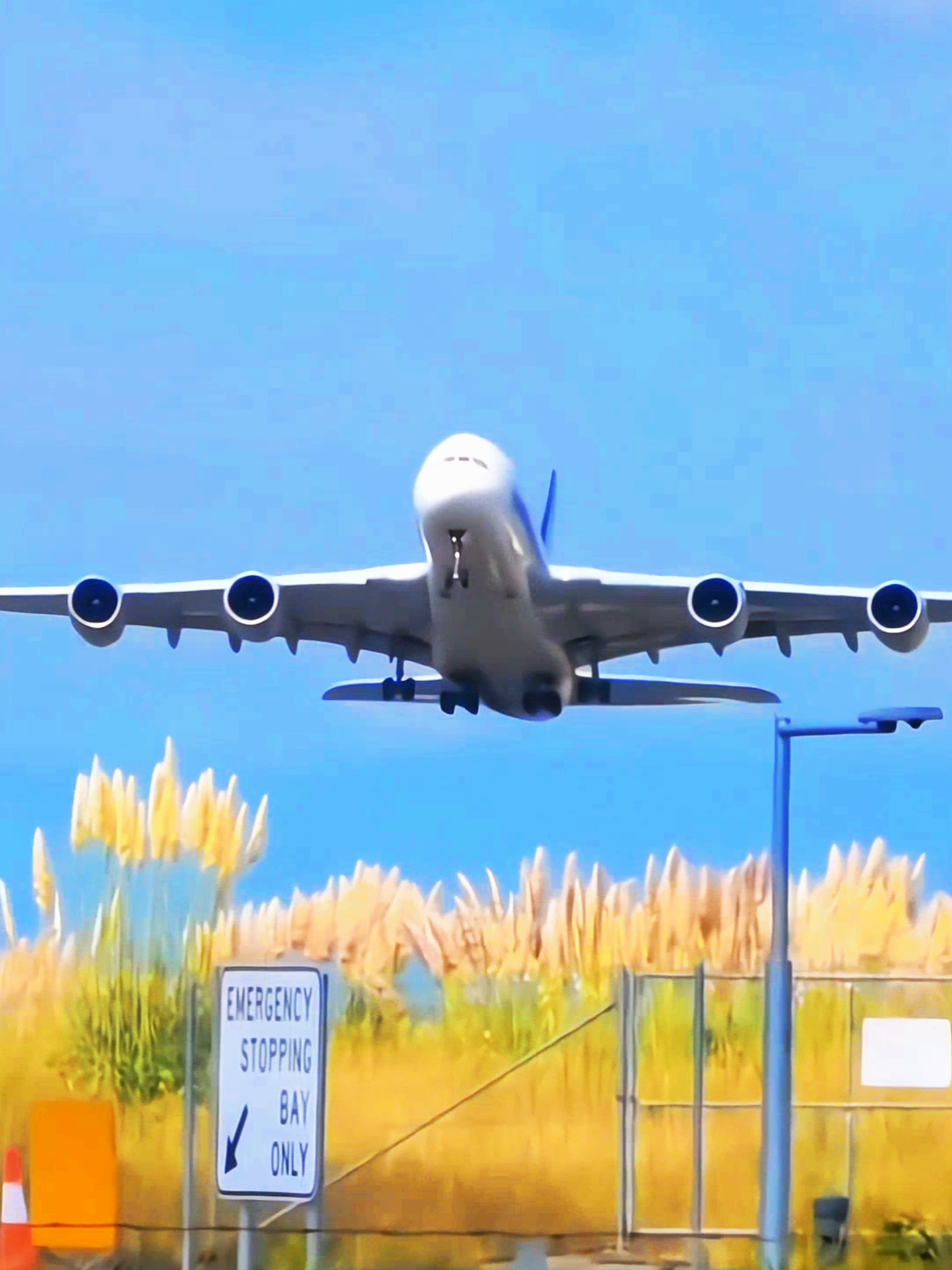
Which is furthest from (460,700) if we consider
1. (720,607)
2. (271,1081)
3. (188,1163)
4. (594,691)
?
(271,1081)

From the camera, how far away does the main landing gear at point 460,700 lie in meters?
17.2

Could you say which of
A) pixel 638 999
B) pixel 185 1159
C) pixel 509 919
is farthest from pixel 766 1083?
pixel 185 1159

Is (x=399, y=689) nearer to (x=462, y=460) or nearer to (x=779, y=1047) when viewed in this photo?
(x=462, y=460)

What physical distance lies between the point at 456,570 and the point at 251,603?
5.29 ft

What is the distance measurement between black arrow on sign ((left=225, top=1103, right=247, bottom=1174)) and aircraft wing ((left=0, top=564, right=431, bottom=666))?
401 centimetres

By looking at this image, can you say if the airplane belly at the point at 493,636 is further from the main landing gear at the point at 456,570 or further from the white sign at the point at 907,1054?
the white sign at the point at 907,1054

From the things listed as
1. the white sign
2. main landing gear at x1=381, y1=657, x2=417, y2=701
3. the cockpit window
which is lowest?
the white sign

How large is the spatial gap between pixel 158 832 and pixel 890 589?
19.6ft

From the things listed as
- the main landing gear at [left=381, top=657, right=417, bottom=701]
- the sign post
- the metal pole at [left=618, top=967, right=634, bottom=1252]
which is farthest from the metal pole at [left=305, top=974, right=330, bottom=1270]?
the main landing gear at [left=381, top=657, right=417, bottom=701]

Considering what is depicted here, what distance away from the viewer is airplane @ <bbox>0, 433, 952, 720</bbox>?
14312mm

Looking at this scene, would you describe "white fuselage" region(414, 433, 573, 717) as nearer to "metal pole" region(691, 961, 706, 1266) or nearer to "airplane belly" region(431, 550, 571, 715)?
"airplane belly" region(431, 550, 571, 715)

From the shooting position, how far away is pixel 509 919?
15.1 m

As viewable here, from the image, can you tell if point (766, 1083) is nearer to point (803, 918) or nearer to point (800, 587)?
point (803, 918)

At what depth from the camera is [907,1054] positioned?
1341cm
